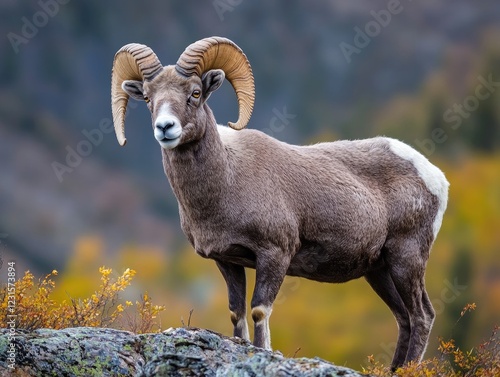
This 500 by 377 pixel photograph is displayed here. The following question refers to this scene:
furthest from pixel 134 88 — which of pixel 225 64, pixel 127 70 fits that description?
pixel 225 64

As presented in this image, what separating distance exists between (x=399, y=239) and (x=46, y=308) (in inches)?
148

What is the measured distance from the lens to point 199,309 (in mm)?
32781

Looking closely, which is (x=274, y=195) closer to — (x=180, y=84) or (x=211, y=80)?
(x=211, y=80)

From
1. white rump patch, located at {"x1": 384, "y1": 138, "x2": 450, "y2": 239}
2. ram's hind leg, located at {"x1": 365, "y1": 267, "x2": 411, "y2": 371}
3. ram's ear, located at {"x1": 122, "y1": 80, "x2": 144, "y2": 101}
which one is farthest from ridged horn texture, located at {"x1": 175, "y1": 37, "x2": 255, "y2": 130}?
ram's hind leg, located at {"x1": 365, "y1": 267, "x2": 411, "y2": 371}

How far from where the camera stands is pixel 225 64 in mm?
9859

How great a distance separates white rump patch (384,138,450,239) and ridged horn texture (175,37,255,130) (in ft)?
6.38

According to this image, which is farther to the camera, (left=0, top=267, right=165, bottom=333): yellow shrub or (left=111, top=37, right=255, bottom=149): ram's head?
(left=0, top=267, right=165, bottom=333): yellow shrub

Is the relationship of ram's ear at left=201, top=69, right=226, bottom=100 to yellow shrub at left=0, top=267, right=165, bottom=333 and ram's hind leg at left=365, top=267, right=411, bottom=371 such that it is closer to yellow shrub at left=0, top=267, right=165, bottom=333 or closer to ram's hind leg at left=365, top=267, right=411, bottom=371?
yellow shrub at left=0, top=267, right=165, bottom=333

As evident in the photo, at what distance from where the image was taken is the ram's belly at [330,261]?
394 inches

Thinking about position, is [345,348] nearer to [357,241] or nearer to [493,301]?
[493,301]

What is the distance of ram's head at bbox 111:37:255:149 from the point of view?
→ 898 cm

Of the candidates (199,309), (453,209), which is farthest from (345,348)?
(453,209)

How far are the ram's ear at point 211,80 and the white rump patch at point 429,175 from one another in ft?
7.96

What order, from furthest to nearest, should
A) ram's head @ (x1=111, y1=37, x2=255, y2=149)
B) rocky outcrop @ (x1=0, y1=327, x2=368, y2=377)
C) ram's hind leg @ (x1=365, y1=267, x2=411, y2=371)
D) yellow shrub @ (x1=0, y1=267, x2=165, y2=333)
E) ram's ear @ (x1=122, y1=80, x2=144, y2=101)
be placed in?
ram's hind leg @ (x1=365, y1=267, x2=411, y2=371)
ram's ear @ (x1=122, y1=80, x2=144, y2=101)
yellow shrub @ (x1=0, y1=267, x2=165, y2=333)
ram's head @ (x1=111, y1=37, x2=255, y2=149)
rocky outcrop @ (x1=0, y1=327, x2=368, y2=377)
